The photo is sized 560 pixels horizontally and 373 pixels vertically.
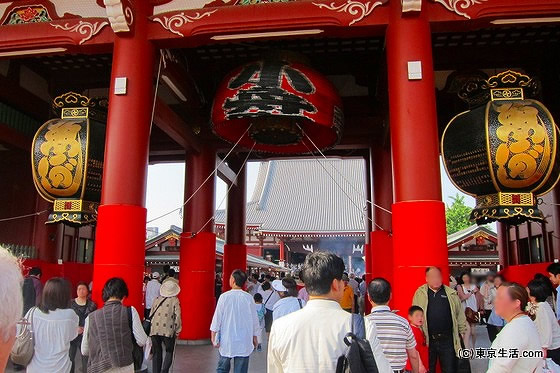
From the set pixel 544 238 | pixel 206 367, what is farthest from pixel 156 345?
pixel 544 238

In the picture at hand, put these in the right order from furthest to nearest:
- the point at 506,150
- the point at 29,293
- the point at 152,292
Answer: the point at 152,292, the point at 29,293, the point at 506,150

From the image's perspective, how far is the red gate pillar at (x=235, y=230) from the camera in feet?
46.8

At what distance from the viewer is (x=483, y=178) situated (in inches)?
263

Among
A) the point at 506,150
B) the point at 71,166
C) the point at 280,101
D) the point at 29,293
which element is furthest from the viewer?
the point at 71,166

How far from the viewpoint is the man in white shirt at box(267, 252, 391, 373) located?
2.35 metres

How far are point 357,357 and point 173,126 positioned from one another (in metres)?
7.76

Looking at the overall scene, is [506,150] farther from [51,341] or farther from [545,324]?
[51,341]

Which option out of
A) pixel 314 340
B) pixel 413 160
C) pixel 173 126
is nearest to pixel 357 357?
pixel 314 340

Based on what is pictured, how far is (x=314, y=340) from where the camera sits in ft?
7.79

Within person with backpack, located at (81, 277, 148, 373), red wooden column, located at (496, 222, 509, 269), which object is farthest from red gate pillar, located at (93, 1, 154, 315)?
red wooden column, located at (496, 222, 509, 269)

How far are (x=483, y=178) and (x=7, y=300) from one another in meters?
6.33

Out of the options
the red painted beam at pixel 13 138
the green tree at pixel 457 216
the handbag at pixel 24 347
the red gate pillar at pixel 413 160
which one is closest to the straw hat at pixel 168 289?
the handbag at pixel 24 347

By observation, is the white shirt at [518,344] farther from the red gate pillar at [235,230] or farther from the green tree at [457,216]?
the green tree at [457,216]

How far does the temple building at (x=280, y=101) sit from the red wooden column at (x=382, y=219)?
1.06 metres
